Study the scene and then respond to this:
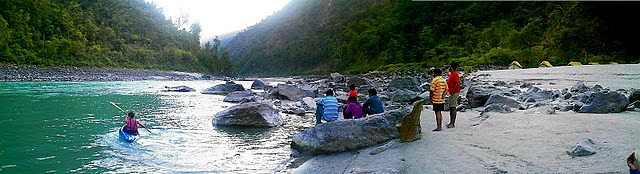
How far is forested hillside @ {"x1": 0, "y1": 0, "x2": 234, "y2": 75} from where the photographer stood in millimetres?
62750

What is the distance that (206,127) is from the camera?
13.7 meters

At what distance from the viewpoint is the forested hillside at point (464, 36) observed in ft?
118

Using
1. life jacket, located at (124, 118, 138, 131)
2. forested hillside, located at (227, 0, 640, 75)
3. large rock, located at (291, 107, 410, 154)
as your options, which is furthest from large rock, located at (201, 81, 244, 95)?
forested hillside, located at (227, 0, 640, 75)

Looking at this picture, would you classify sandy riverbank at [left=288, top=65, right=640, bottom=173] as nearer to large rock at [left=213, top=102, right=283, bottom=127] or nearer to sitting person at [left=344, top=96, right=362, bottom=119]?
sitting person at [left=344, top=96, right=362, bottom=119]

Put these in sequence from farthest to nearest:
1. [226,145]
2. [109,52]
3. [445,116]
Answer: [109,52], [445,116], [226,145]

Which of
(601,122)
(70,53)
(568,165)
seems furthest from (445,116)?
(70,53)

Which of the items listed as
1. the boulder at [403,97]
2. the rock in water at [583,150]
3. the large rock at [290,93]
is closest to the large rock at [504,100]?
the boulder at [403,97]

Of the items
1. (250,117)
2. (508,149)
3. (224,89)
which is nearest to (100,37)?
(224,89)

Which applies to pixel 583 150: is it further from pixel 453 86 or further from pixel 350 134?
pixel 350 134

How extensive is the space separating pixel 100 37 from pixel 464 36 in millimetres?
76114

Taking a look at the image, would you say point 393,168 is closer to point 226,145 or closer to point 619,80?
point 226,145

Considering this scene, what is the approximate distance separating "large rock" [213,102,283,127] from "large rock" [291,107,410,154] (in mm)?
4780

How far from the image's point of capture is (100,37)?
292ft

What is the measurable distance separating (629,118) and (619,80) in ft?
38.4
